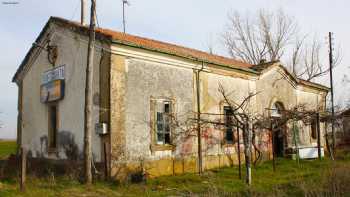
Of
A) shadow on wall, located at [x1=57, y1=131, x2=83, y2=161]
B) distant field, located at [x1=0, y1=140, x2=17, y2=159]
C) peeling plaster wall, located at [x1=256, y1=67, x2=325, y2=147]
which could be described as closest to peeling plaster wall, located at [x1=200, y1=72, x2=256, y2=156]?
peeling plaster wall, located at [x1=256, y1=67, x2=325, y2=147]

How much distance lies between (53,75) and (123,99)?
3.47 metres

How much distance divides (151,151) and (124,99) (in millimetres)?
1889

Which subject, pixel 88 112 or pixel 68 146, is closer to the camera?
pixel 88 112

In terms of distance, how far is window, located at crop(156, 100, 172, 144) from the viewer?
12.6 meters

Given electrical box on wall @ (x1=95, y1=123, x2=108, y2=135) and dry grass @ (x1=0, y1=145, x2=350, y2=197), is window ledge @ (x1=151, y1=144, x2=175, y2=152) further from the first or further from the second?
electrical box on wall @ (x1=95, y1=123, x2=108, y2=135)

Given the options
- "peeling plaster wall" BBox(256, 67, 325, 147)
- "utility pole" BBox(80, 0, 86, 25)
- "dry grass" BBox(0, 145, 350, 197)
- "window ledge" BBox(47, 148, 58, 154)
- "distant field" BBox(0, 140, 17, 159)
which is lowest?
"dry grass" BBox(0, 145, 350, 197)

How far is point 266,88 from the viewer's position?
17672mm

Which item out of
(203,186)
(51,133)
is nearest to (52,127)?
(51,133)

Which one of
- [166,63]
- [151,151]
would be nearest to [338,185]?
[151,151]

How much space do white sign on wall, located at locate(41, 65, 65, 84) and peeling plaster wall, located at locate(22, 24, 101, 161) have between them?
188mm

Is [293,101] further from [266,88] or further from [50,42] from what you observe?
[50,42]

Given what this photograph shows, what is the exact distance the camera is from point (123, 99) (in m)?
11.5

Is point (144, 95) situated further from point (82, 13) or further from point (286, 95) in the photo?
point (286, 95)

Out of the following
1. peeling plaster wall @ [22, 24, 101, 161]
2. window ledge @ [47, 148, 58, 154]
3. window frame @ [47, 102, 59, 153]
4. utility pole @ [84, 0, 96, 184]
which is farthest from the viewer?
window frame @ [47, 102, 59, 153]
